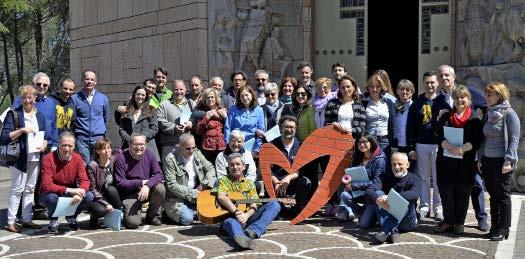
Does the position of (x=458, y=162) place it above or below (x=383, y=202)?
above

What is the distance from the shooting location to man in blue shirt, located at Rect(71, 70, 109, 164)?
8.66 metres

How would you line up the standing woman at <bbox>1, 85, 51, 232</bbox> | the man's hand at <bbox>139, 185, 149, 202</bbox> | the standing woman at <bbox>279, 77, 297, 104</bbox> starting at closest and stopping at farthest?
the standing woman at <bbox>1, 85, 51, 232</bbox> < the man's hand at <bbox>139, 185, 149, 202</bbox> < the standing woman at <bbox>279, 77, 297, 104</bbox>

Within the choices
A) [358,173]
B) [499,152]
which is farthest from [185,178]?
[499,152]

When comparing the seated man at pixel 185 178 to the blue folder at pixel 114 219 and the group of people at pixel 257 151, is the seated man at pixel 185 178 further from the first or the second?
the blue folder at pixel 114 219

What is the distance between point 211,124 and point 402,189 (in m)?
2.59

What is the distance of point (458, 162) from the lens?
7.21m

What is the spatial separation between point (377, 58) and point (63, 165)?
10.5 meters

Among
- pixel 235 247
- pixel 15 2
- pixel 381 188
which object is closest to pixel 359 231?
pixel 381 188

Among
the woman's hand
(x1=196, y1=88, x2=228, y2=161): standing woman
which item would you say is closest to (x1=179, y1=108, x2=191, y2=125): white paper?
(x1=196, y1=88, x2=228, y2=161): standing woman

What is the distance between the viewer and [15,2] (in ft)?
75.2

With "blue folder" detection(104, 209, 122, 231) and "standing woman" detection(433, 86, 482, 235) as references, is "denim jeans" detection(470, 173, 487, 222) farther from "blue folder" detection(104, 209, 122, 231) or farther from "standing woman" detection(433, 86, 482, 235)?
"blue folder" detection(104, 209, 122, 231)

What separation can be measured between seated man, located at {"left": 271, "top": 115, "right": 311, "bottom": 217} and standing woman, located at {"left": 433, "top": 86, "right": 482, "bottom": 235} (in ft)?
5.37

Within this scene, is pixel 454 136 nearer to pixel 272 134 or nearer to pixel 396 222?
pixel 396 222

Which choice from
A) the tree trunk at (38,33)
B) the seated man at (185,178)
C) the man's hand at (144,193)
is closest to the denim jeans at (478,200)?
the seated man at (185,178)
